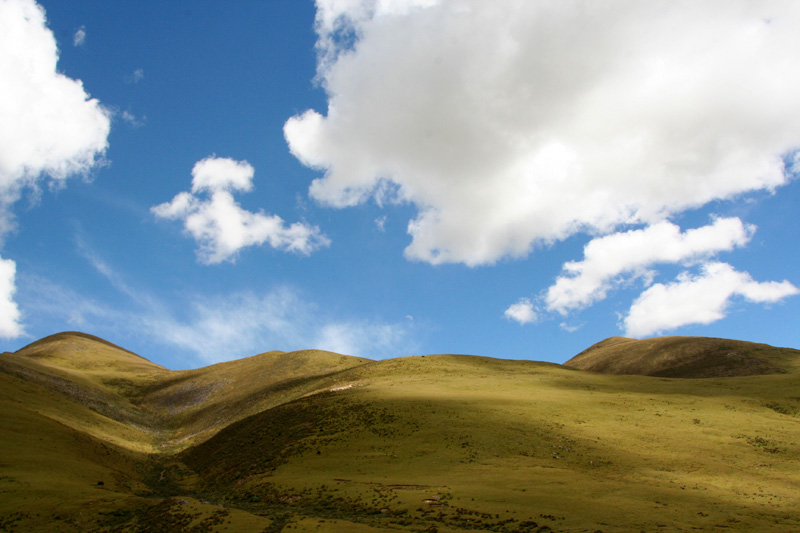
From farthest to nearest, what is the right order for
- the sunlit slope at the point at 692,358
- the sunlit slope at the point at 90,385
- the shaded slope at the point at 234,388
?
the sunlit slope at the point at 692,358, the shaded slope at the point at 234,388, the sunlit slope at the point at 90,385

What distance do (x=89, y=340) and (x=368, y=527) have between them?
18590 cm

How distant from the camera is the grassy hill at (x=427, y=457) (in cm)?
2730

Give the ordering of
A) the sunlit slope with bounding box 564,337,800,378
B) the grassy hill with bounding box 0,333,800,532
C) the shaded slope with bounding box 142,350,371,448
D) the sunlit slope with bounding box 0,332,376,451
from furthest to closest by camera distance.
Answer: the sunlit slope with bounding box 564,337,800,378 → the shaded slope with bounding box 142,350,371,448 → the sunlit slope with bounding box 0,332,376,451 → the grassy hill with bounding box 0,333,800,532

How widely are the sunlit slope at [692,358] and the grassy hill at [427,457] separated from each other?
57396mm

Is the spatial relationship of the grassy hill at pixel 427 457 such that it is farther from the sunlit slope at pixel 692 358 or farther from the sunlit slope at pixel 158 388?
the sunlit slope at pixel 692 358

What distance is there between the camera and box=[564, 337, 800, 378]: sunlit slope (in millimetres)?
116688

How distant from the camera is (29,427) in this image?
44688 mm

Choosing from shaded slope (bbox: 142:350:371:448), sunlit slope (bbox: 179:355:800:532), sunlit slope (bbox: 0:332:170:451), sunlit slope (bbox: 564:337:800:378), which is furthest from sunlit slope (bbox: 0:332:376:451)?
sunlit slope (bbox: 564:337:800:378)

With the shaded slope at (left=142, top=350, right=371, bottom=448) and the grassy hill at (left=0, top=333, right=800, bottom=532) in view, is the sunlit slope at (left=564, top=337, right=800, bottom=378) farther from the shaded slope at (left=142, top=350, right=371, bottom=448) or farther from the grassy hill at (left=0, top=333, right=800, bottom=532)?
the shaded slope at (left=142, top=350, right=371, bottom=448)

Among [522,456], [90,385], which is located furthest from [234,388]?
[522,456]

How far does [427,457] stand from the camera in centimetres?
4025

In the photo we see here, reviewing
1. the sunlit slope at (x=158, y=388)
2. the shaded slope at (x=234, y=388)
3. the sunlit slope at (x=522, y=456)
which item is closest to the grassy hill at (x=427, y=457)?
the sunlit slope at (x=522, y=456)

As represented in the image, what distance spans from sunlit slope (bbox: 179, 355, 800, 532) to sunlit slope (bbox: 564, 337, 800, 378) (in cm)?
5616

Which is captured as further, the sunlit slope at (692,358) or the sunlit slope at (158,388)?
the sunlit slope at (692,358)
